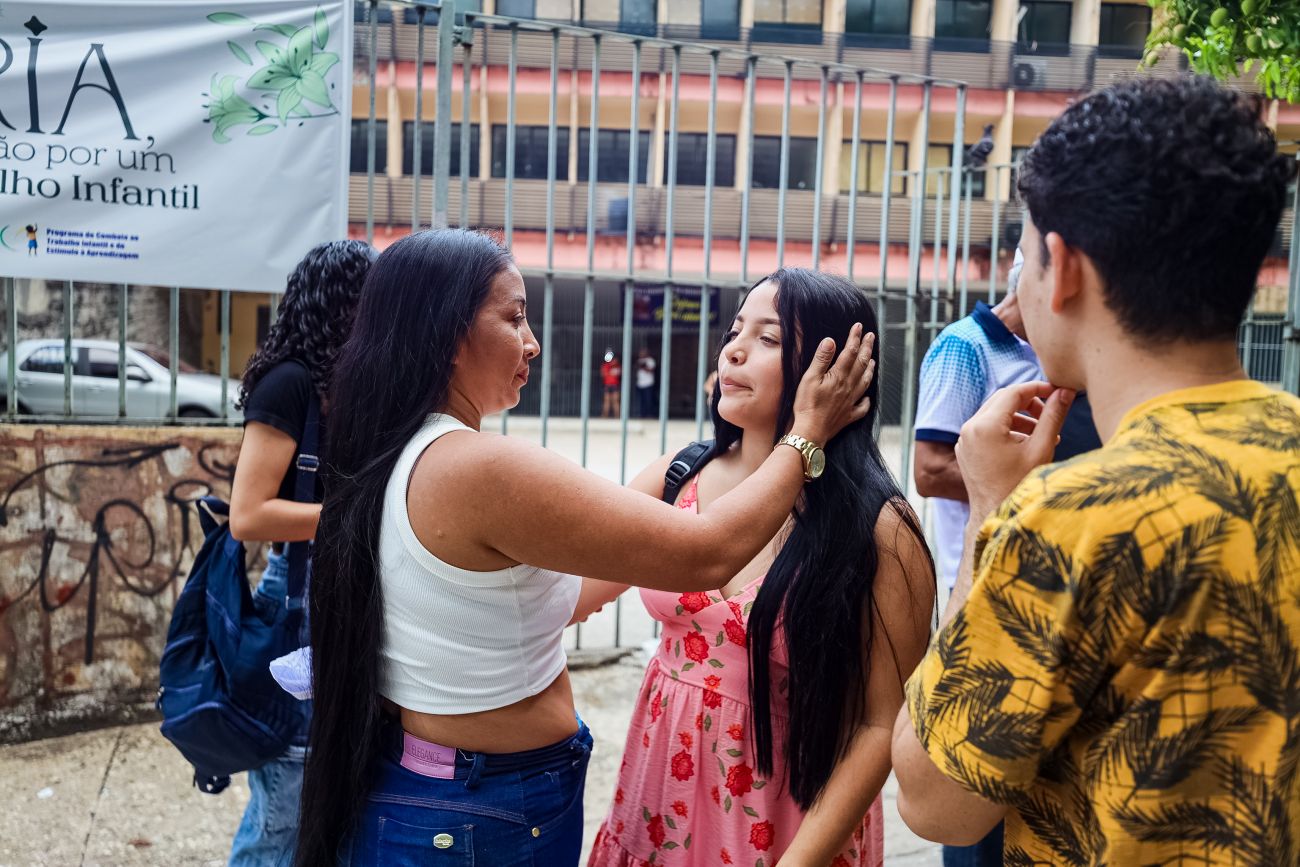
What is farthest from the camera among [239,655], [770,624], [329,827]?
[239,655]

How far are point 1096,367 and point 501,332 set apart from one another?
3.13 ft

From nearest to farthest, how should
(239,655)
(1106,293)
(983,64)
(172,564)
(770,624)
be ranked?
1. (1106,293)
2. (770,624)
3. (239,655)
4. (172,564)
5. (983,64)

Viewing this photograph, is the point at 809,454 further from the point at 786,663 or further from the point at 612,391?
the point at 612,391

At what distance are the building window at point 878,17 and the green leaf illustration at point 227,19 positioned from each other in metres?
18.8

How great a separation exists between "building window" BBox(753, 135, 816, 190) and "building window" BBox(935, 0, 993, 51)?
15.2ft

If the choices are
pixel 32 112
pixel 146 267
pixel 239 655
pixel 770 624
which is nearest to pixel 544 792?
pixel 770 624

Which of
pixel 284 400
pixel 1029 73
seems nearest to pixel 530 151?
pixel 1029 73

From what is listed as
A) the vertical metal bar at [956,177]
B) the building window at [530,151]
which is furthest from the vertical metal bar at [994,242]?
the building window at [530,151]

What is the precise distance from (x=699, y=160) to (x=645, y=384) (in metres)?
4.41

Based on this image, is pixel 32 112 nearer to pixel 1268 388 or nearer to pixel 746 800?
pixel 746 800

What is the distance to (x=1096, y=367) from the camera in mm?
1178

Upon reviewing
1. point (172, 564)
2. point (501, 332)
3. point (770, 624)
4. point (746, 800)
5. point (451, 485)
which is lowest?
point (172, 564)

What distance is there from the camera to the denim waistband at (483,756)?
5.59ft

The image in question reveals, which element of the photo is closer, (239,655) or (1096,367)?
(1096,367)
